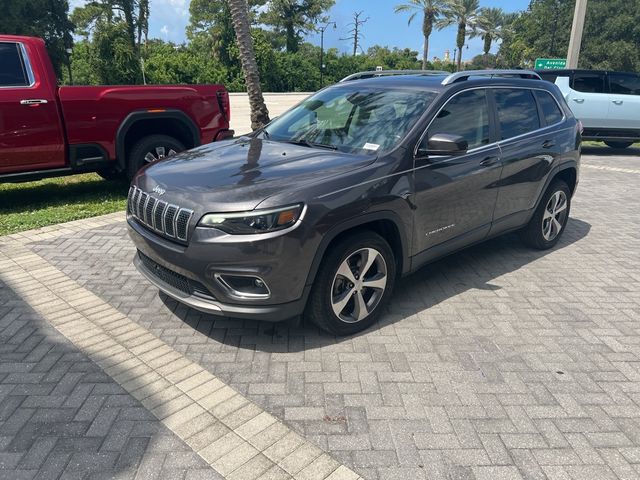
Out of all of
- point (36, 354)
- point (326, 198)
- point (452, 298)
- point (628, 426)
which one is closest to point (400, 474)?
point (628, 426)

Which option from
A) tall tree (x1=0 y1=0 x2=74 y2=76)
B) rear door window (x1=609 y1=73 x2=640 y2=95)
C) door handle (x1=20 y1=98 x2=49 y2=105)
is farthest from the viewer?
tall tree (x1=0 y1=0 x2=74 y2=76)

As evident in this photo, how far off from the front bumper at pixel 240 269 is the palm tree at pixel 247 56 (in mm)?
7550

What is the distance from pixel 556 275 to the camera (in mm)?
4887

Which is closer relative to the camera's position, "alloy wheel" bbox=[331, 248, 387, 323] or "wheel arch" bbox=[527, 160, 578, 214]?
"alloy wheel" bbox=[331, 248, 387, 323]

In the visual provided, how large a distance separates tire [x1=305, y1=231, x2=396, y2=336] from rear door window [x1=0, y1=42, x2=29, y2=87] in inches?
198

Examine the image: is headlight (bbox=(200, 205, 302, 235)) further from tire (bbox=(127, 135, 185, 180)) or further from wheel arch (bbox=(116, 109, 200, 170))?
wheel arch (bbox=(116, 109, 200, 170))

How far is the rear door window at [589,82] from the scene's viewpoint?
1216cm

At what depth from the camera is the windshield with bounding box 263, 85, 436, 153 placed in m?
3.86

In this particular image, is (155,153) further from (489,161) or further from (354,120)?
(489,161)

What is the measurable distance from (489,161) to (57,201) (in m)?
5.91

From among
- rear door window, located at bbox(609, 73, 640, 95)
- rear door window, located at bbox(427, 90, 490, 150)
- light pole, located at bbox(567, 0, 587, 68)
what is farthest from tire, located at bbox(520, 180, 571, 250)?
light pole, located at bbox(567, 0, 587, 68)

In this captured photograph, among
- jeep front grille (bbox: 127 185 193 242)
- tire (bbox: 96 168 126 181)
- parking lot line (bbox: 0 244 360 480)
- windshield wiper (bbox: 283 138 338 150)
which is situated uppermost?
windshield wiper (bbox: 283 138 338 150)

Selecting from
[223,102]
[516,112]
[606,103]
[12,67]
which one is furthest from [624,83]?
[12,67]

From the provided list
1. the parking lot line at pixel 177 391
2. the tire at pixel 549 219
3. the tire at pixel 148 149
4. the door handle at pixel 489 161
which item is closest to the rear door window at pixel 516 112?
the door handle at pixel 489 161
